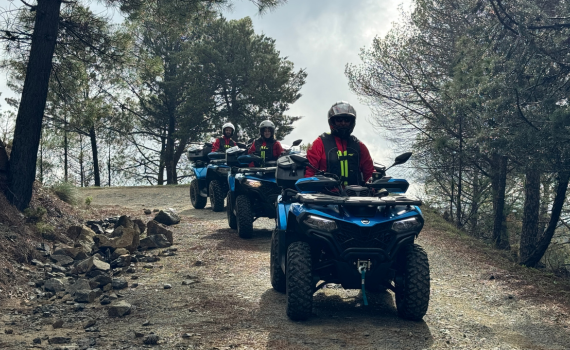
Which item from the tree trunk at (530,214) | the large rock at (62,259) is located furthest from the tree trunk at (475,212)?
the large rock at (62,259)

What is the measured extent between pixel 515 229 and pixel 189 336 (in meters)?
14.6

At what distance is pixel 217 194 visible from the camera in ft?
48.4

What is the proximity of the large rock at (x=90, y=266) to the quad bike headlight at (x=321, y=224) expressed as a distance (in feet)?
12.9

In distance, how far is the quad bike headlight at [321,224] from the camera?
5.64 m

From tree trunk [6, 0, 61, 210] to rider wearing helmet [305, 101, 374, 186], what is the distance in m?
6.69

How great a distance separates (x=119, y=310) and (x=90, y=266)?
2327 millimetres

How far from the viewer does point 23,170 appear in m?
11.2

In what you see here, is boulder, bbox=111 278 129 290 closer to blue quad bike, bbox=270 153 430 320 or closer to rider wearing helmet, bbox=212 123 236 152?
blue quad bike, bbox=270 153 430 320

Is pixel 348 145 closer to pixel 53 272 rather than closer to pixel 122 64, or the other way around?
pixel 53 272

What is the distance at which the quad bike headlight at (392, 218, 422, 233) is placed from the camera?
5711 mm

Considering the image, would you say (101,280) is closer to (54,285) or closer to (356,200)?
(54,285)

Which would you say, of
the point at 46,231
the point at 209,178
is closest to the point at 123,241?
the point at 46,231

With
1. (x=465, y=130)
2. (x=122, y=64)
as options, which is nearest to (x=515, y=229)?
(x=465, y=130)

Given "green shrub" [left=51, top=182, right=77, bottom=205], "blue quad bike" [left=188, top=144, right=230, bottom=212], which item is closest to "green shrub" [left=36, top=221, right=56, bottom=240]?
"green shrub" [left=51, top=182, right=77, bottom=205]
